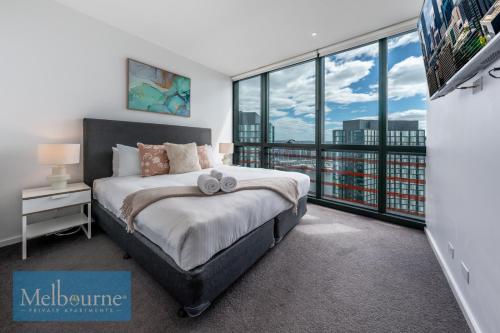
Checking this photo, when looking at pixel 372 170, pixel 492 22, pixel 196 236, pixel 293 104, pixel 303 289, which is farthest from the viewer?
pixel 293 104

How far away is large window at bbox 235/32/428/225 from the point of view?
286cm

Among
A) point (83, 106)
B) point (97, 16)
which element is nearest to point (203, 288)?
point (83, 106)

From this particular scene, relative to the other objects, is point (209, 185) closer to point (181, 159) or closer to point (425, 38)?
point (181, 159)

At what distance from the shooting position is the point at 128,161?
275cm

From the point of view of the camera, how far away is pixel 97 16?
2666 millimetres

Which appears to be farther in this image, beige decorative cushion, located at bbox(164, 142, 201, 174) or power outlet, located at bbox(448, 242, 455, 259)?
beige decorative cushion, located at bbox(164, 142, 201, 174)

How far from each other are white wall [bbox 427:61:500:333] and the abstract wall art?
3593mm

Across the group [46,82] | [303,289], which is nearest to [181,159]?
[46,82]

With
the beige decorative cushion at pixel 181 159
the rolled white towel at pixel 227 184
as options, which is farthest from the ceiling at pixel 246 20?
the rolled white towel at pixel 227 184

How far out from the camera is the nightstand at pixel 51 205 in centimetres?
197

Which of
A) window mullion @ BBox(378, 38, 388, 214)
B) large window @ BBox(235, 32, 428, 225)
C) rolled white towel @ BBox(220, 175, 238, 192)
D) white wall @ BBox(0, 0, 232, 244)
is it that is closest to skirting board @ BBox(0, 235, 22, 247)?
white wall @ BBox(0, 0, 232, 244)

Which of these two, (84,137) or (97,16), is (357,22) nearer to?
(97,16)

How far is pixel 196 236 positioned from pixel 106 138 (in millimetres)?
2384

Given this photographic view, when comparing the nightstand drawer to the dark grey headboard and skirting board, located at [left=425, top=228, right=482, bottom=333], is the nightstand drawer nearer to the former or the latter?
the dark grey headboard
